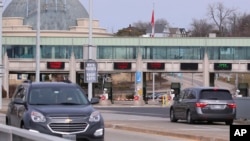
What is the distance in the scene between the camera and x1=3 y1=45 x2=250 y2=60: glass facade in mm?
85938

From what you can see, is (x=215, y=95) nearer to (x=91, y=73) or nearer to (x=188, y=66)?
(x=91, y=73)

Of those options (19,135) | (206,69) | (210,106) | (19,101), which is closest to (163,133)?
(210,106)

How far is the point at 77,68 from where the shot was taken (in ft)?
279

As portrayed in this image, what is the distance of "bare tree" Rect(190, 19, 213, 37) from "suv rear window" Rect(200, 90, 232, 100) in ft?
358

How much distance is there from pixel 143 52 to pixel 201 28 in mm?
59261

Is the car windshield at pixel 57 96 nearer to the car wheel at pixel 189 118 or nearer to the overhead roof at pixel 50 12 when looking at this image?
the car wheel at pixel 189 118

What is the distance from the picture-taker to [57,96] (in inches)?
732

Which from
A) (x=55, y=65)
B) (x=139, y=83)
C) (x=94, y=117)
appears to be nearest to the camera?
(x=94, y=117)

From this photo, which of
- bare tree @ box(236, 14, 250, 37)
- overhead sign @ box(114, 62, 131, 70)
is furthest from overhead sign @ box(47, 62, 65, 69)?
bare tree @ box(236, 14, 250, 37)

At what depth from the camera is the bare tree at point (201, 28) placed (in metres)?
142

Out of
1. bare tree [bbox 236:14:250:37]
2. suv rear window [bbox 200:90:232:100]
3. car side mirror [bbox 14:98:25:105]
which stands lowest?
suv rear window [bbox 200:90:232:100]

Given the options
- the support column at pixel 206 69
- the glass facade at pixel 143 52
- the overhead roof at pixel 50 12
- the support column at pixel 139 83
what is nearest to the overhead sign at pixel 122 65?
the glass facade at pixel 143 52

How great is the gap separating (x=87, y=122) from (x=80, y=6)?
107 meters

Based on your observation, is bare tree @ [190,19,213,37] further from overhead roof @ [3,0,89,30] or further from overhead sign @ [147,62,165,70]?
overhead sign @ [147,62,165,70]
